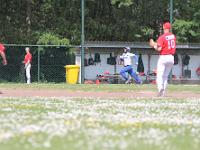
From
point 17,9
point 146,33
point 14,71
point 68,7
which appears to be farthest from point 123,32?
point 14,71

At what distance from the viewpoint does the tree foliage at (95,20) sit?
1657 inches

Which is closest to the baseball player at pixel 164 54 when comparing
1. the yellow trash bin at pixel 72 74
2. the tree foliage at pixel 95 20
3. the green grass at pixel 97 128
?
the green grass at pixel 97 128

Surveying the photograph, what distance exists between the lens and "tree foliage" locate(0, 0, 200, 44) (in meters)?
42.1

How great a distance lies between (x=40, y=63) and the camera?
3697cm

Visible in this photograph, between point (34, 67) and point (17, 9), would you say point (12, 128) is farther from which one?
point (17, 9)

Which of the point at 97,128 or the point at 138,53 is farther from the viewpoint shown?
the point at 138,53

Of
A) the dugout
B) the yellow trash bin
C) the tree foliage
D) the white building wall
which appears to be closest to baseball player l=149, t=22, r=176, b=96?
the yellow trash bin

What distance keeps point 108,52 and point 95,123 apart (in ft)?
96.6

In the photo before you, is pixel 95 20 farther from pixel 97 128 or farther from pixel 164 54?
pixel 97 128

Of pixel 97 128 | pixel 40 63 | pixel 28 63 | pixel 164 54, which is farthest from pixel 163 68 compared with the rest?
pixel 40 63

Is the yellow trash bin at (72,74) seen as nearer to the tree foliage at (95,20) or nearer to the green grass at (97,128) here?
the tree foliage at (95,20)

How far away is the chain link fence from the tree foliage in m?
3.08

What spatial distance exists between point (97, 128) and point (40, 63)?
28392 mm

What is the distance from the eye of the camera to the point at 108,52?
38.9 meters
